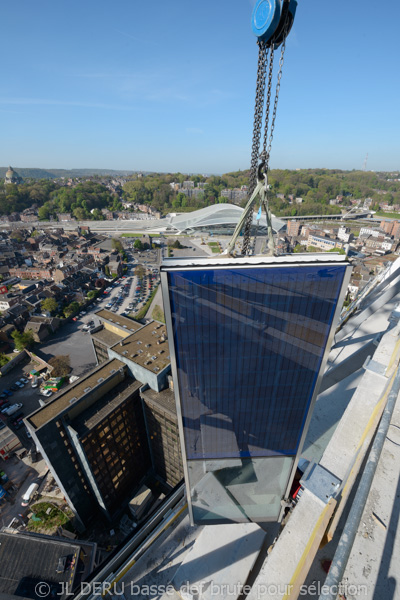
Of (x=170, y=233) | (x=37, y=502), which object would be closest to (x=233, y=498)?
(x=37, y=502)

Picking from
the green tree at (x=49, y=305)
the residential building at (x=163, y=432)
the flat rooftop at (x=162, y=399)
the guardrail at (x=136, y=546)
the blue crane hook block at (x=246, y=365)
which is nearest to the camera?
the blue crane hook block at (x=246, y=365)

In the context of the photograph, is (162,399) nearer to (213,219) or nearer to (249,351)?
(249,351)

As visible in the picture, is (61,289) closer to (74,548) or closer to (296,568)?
(74,548)

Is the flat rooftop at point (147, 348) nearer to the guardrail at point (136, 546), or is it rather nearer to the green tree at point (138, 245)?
the guardrail at point (136, 546)

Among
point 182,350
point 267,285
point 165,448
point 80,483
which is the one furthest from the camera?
point 165,448

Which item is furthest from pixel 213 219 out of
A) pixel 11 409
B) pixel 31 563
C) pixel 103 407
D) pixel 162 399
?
pixel 31 563

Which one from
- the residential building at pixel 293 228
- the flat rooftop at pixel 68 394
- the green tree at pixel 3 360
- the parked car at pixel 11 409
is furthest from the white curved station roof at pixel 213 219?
the flat rooftop at pixel 68 394
